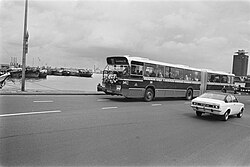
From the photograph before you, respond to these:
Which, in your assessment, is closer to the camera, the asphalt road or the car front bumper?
the asphalt road

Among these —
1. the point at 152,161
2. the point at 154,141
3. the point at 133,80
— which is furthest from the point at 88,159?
the point at 133,80

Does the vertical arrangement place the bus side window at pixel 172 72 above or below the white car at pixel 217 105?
above

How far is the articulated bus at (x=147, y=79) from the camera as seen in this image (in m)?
17.1

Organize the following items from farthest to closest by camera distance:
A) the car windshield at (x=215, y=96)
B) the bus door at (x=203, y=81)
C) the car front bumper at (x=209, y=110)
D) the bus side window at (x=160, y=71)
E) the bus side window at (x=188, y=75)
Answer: the bus door at (x=203, y=81), the bus side window at (x=188, y=75), the bus side window at (x=160, y=71), the car windshield at (x=215, y=96), the car front bumper at (x=209, y=110)

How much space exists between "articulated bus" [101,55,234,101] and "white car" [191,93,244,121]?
582 cm

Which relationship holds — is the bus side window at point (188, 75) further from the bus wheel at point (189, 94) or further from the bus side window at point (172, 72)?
the bus side window at point (172, 72)

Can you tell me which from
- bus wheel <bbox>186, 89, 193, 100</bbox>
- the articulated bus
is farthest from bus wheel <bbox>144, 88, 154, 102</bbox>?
bus wheel <bbox>186, 89, 193, 100</bbox>

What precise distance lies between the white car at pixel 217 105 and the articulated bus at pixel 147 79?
5817 mm

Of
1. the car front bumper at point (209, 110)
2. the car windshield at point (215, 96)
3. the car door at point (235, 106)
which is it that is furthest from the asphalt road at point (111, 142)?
the car door at point (235, 106)

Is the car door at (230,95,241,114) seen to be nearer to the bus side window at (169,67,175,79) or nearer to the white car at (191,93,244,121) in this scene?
the white car at (191,93,244,121)

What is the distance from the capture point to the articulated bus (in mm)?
17062

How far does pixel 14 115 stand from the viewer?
9.12 m

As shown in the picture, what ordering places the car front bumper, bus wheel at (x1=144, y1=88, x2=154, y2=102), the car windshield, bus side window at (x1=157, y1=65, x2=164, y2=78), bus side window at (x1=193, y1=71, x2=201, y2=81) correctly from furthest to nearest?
bus side window at (x1=193, y1=71, x2=201, y2=81) < bus side window at (x1=157, y1=65, x2=164, y2=78) < bus wheel at (x1=144, y1=88, x2=154, y2=102) < the car windshield < the car front bumper

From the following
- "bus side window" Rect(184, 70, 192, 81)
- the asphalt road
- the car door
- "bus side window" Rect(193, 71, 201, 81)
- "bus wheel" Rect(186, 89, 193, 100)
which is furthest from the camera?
"bus side window" Rect(193, 71, 201, 81)
